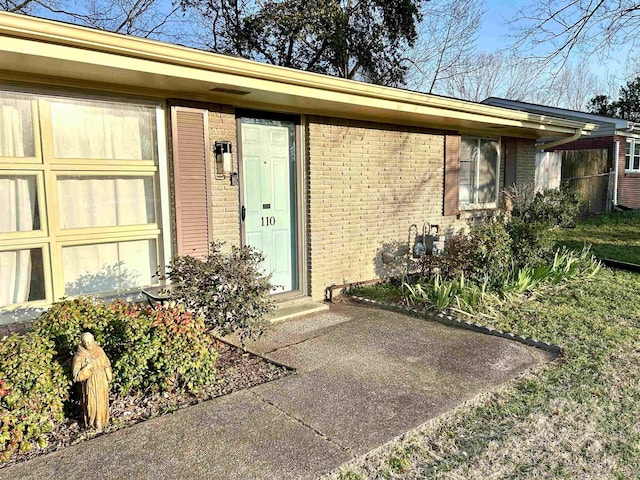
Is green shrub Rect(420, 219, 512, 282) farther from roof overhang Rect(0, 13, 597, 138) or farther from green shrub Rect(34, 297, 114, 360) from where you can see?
green shrub Rect(34, 297, 114, 360)

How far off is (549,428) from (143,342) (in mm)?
2806

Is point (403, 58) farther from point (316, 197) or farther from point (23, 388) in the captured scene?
point (23, 388)

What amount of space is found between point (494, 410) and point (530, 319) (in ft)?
7.96

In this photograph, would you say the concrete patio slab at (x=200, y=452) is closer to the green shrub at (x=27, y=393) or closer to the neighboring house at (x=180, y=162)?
the green shrub at (x=27, y=393)

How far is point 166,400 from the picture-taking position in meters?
3.38

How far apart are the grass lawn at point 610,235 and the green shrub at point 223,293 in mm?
8114

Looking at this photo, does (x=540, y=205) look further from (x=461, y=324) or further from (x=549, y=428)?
(x=549, y=428)

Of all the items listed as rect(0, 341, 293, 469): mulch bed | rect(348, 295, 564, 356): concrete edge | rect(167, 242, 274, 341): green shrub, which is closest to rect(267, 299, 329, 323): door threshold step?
rect(348, 295, 564, 356): concrete edge

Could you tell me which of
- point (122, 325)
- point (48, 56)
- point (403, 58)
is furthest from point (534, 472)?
point (403, 58)

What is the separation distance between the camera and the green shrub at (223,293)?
3926mm

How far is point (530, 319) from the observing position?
5387mm

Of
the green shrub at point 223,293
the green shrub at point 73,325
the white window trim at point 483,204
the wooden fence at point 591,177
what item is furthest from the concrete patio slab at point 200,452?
the wooden fence at point 591,177

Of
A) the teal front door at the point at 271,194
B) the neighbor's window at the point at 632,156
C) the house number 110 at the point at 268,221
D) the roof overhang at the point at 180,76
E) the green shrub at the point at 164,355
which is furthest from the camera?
the neighbor's window at the point at 632,156

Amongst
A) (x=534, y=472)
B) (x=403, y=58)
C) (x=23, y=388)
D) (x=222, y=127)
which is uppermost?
(x=403, y=58)
